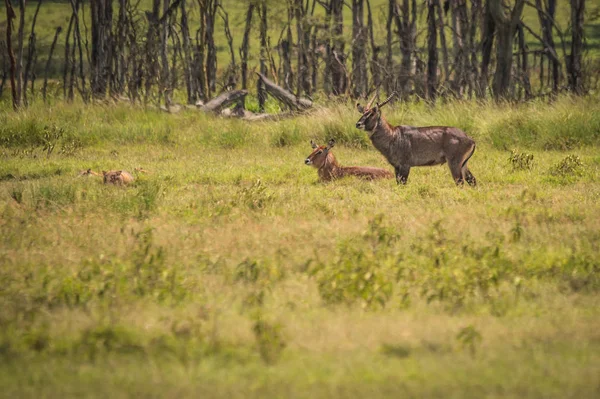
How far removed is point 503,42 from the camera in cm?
1745

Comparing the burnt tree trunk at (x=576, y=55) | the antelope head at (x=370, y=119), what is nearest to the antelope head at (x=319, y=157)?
the antelope head at (x=370, y=119)

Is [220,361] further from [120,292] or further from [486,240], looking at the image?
[486,240]

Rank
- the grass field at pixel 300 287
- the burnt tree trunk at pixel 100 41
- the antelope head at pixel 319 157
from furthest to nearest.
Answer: the burnt tree trunk at pixel 100 41
the antelope head at pixel 319 157
the grass field at pixel 300 287

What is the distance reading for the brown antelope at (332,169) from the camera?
1079 cm

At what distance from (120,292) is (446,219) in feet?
11.1

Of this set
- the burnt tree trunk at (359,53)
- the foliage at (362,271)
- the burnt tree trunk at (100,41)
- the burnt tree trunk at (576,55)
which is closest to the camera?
the foliage at (362,271)

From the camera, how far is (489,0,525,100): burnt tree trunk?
56.9 ft

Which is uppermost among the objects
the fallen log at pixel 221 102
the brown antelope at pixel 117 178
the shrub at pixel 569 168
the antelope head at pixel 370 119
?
the antelope head at pixel 370 119

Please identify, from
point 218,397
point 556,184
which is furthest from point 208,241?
point 556,184

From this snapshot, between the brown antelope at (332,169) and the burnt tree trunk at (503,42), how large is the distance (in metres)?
7.18

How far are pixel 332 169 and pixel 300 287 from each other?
5.58 m

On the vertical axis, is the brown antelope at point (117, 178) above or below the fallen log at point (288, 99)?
above

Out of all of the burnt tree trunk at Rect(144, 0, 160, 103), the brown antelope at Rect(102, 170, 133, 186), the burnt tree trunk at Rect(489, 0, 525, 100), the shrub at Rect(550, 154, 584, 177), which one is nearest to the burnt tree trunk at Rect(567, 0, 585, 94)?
the burnt tree trunk at Rect(489, 0, 525, 100)

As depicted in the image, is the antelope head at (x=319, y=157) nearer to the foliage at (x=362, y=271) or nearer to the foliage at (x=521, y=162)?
the foliage at (x=521, y=162)
